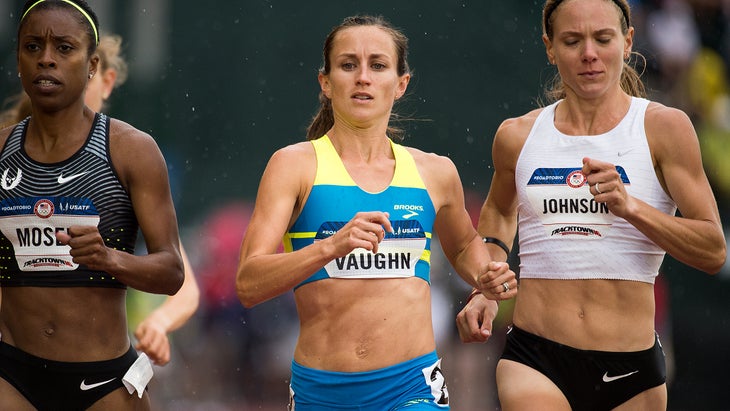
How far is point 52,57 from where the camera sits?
439 centimetres

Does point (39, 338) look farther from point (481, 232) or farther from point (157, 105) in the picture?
point (157, 105)

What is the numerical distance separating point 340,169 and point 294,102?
18.6 ft

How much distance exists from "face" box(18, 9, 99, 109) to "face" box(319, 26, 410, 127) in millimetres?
968

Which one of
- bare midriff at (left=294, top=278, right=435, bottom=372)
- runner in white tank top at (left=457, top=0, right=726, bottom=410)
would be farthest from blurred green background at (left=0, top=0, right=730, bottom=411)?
bare midriff at (left=294, top=278, right=435, bottom=372)

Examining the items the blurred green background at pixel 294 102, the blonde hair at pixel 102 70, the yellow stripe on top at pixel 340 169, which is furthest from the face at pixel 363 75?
the blurred green background at pixel 294 102

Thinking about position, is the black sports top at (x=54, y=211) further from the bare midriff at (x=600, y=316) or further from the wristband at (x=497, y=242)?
the bare midriff at (x=600, y=316)

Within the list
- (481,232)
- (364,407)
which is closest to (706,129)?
(481,232)

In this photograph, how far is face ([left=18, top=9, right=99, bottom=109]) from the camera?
439 centimetres

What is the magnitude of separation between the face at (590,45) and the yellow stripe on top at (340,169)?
2.46ft

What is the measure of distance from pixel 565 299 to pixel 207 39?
593 cm

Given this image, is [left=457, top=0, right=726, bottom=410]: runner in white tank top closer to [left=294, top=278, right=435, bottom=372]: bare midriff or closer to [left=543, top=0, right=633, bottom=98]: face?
[left=543, top=0, right=633, bottom=98]: face

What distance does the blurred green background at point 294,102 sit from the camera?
934 cm

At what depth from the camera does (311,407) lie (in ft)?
13.9

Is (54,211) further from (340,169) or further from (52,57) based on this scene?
(340,169)
